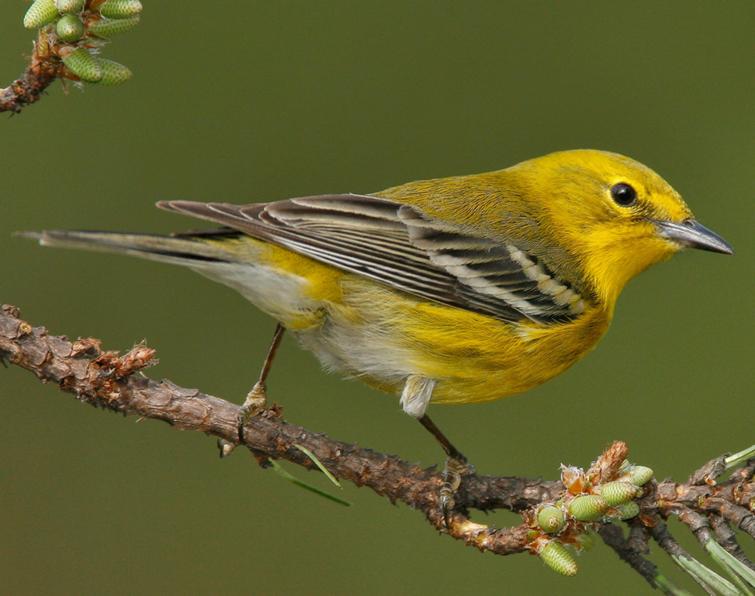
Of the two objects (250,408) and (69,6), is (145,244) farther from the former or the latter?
(69,6)

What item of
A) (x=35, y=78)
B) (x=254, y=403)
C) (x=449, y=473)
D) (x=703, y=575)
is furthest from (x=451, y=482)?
(x=35, y=78)

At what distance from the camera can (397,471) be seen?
3.69m

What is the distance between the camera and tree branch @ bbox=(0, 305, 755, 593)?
113 inches

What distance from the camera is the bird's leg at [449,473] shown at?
3504 millimetres

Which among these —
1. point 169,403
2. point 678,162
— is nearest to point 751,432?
point 678,162

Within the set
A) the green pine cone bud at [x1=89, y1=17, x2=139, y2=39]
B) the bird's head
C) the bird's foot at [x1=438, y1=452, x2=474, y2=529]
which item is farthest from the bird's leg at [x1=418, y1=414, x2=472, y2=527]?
the green pine cone bud at [x1=89, y1=17, x2=139, y2=39]

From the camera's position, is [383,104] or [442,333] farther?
[383,104]

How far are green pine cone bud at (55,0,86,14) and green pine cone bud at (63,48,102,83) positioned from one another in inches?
5.0

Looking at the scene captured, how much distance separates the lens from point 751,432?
642 cm

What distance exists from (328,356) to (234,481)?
91.2 inches

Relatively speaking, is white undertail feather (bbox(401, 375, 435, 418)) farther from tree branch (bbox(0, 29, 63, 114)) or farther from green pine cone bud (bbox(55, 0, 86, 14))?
green pine cone bud (bbox(55, 0, 86, 14))

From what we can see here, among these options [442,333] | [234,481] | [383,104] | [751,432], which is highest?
[383,104]

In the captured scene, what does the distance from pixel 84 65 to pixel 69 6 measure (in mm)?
162

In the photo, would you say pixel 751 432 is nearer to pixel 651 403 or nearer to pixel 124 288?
pixel 651 403
